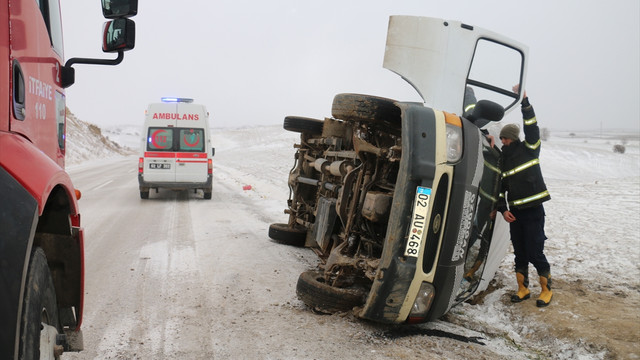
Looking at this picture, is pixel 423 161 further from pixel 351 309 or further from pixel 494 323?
pixel 494 323

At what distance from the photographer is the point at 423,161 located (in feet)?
10.7

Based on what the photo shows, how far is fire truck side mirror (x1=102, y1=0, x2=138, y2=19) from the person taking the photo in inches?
109

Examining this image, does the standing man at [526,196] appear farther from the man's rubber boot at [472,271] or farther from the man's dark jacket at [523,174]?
the man's rubber boot at [472,271]

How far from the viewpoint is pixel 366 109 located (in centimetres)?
386

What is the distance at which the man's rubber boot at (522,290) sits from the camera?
4.45 metres

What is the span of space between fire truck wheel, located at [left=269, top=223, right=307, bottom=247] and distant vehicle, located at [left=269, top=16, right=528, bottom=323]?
4.45 feet

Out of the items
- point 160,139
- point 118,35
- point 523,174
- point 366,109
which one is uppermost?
point 118,35

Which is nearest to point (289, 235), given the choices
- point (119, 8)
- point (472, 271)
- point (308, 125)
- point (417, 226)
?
point (308, 125)

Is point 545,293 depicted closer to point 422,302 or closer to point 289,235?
point 422,302

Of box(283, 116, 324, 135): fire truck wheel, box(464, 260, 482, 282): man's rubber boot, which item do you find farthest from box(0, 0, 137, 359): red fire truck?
box(283, 116, 324, 135): fire truck wheel

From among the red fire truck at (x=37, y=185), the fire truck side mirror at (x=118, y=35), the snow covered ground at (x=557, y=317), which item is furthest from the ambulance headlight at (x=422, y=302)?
the fire truck side mirror at (x=118, y=35)

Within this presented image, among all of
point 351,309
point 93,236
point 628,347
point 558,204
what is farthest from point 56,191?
point 558,204

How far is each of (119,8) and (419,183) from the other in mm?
2213

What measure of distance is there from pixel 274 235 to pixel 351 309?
3.10 meters
